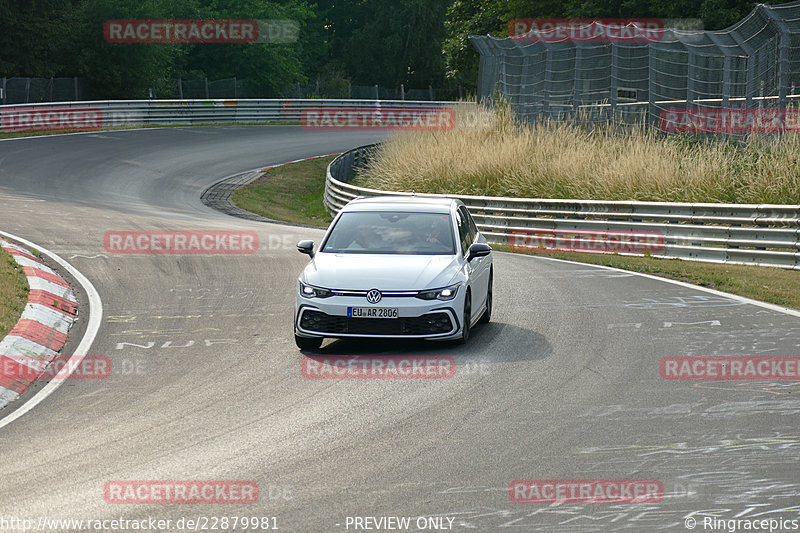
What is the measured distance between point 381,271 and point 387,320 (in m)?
0.59

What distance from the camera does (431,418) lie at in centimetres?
825

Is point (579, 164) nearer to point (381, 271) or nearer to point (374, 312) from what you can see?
point (381, 271)

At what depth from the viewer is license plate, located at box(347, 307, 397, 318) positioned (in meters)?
10.4

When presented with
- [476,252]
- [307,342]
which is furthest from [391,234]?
[307,342]

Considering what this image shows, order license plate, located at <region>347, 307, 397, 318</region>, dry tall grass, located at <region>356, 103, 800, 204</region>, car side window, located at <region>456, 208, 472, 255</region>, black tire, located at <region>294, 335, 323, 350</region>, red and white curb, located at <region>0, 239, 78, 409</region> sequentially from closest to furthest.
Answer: red and white curb, located at <region>0, 239, 78, 409</region>, license plate, located at <region>347, 307, 397, 318</region>, black tire, located at <region>294, 335, 323, 350</region>, car side window, located at <region>456, 208, 472, 255</region>, dry tall grass, located at <region>356, 103, 800, 204</region>

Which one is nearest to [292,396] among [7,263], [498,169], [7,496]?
[7,496]

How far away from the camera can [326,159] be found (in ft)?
136

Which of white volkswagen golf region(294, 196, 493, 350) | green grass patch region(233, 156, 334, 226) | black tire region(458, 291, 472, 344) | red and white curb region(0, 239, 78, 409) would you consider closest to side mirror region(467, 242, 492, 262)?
white volkswagen golf region(294, 196, 493, 350)

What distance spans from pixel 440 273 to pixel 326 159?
31.2 m

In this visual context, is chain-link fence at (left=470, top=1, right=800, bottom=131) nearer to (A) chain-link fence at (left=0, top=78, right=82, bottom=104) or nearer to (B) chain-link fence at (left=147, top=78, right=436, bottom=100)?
(A) chain-link fence at (left=0, top=78, right=82, bottom=104)

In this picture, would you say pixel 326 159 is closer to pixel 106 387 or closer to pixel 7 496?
pixel 106 387

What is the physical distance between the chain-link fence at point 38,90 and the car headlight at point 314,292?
135 feet

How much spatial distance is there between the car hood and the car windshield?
0.81 ft

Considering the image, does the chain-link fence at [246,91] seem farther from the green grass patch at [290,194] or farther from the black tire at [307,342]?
the black tire at [307,342]
